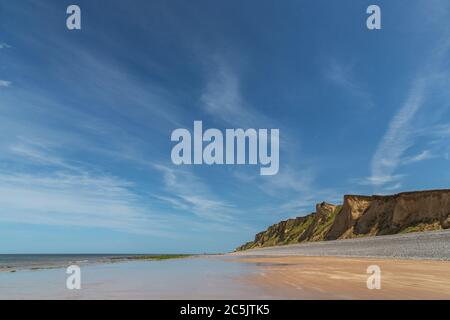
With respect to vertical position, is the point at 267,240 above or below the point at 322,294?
below

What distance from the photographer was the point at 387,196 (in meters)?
78.1

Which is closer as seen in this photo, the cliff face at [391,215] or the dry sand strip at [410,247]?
the dry sand strip at [410,247]

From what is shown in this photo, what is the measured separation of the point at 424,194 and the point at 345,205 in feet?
65.8

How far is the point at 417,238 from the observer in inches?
1550

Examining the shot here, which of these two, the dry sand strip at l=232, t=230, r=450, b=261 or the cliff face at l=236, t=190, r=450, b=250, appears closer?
the dry sand strip at l=232, t=230, r=450, b=261

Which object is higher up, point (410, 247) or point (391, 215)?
point (391, 215)

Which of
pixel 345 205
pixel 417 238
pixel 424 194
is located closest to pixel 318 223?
pixel 345 205

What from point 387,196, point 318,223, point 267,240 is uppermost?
point 387,196

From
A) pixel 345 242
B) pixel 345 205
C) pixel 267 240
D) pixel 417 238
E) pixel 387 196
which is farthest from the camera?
pixel 267 240

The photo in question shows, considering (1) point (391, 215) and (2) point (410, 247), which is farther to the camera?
(1) point (391, 215)
